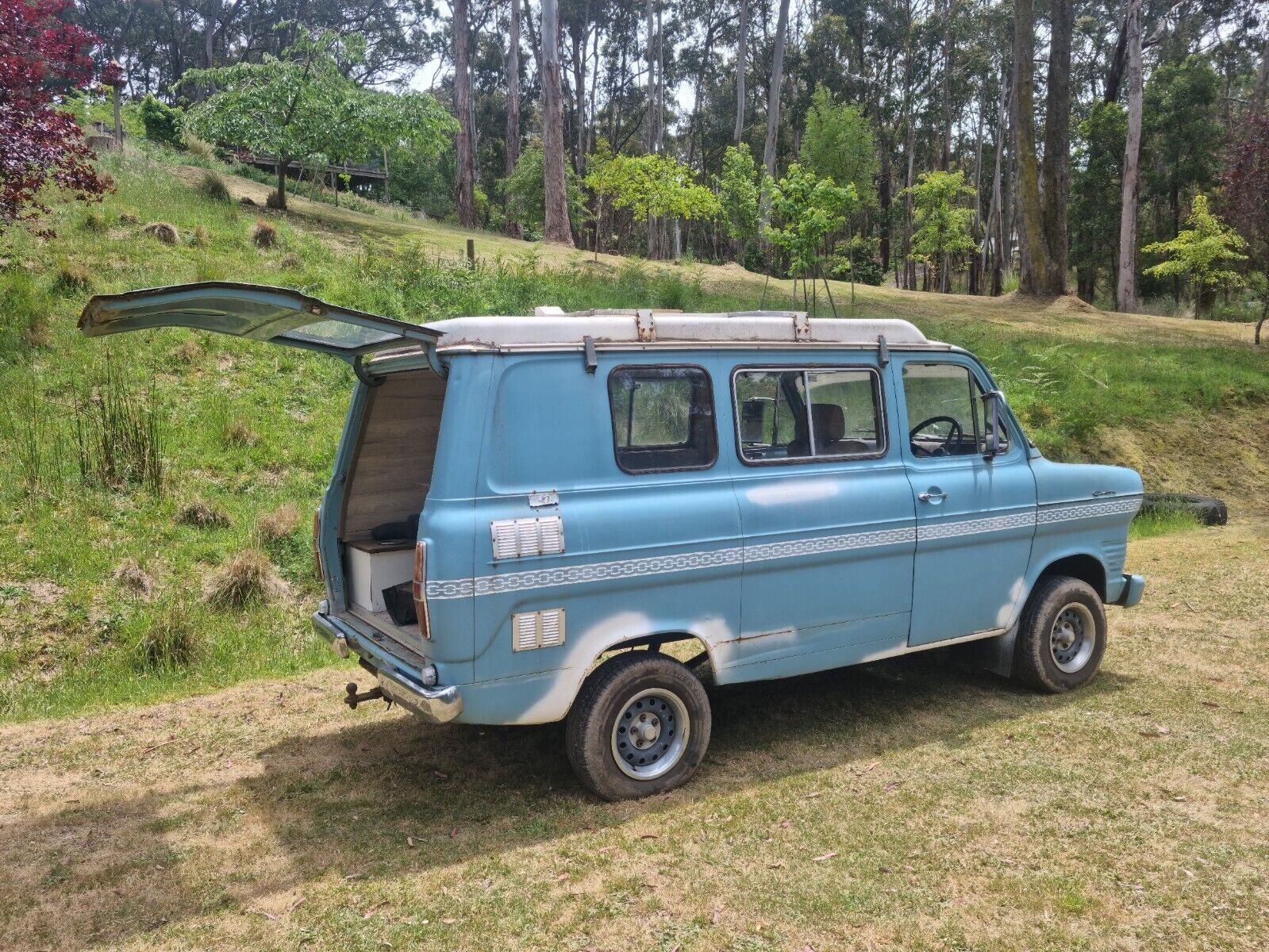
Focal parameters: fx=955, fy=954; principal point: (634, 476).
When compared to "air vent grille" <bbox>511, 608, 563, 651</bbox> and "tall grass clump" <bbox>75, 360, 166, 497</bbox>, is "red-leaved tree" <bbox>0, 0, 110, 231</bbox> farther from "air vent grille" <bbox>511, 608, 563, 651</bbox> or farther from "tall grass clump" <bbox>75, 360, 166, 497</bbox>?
"air vent grille" <bbox>511, 608, 563, 651</bbox>

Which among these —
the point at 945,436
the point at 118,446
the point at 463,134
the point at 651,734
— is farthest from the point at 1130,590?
the point at 463,134

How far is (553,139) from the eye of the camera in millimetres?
26812

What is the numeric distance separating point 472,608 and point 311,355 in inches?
359

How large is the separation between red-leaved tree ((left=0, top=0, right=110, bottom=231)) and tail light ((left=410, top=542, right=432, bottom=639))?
8.67 meters

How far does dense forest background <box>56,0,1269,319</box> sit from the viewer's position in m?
23.8

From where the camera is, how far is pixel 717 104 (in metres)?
51.4

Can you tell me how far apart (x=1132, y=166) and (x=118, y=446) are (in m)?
28.1

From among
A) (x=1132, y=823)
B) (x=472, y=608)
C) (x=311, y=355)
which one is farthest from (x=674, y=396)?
(x=311, y=355)

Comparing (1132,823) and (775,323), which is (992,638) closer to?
(1132,823)

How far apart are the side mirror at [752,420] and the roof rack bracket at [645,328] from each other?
0.63 m

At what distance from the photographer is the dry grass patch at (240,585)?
7746 millimetres

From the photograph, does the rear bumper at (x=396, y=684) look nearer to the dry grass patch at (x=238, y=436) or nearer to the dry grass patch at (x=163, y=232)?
the dry grass patch at (x=238, y=436)

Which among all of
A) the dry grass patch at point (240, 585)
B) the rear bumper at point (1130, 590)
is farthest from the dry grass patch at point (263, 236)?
the rear bumper at point (1130, 590)

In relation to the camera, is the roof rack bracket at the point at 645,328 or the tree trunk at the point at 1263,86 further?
the tree trunk at the point at 1263,86
